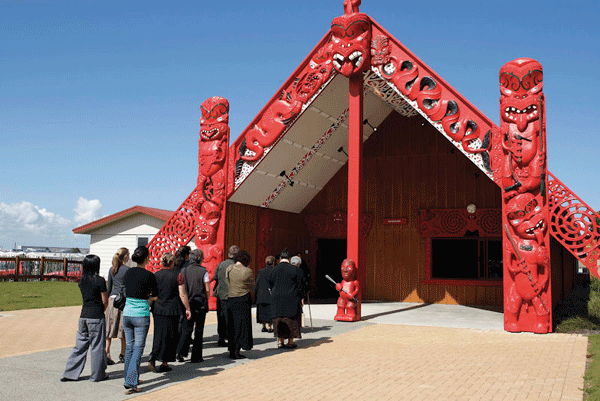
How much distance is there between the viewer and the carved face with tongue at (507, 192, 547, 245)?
36.8 feet

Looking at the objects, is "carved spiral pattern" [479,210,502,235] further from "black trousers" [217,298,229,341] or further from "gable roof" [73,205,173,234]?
"gable roof" [73,205,173,234]

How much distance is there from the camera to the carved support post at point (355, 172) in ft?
41.9

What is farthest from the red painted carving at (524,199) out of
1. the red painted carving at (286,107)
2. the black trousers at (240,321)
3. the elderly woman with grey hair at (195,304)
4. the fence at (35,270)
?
the fence at (35,270)

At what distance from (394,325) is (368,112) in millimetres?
7841

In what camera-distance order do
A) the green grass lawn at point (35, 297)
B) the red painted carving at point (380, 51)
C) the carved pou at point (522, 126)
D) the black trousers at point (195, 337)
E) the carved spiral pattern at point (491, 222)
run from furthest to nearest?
the carved spiral pattern at point (491, 222) → the green grass lawn at point (35, 297) → the red painted carving at point (380, 51) → the carved pou at point (522, 126) → the black trousers at point (195, 337)

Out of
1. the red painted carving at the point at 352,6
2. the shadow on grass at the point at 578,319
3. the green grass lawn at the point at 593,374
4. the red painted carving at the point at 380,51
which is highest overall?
the red painted carving at the point at 352,6

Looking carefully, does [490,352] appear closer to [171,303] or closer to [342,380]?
[342,380]

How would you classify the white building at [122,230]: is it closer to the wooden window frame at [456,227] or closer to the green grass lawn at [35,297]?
the green grass lawn at [35,297]

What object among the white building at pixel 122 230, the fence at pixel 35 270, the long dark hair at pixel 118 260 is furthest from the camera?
the fence at pixel 35 270

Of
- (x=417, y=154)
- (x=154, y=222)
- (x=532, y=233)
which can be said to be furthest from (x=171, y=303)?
(x=154, y=222)

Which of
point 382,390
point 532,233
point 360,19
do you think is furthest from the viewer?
point 360,19

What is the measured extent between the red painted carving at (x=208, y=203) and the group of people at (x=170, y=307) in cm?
453

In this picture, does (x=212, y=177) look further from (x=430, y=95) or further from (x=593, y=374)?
(x=593, y=374)

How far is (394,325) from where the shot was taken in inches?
477
